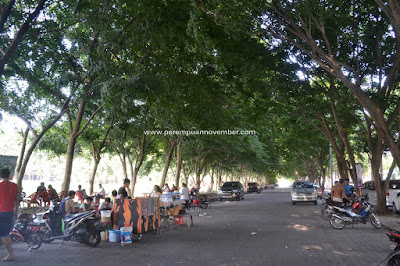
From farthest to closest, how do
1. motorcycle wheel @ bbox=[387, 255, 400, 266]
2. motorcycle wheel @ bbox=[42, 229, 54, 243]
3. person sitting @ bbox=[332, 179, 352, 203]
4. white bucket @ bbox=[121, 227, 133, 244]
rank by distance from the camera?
person sitting @ bbox=[332, 179, 352, 203]
white bucket @ bbox=[121, 227, 133, 244]
motorcycle wheel @ bbox=[42, 229, 54, 243]
motorcycle wheel @ bbox=[387, 255, 400, 266]

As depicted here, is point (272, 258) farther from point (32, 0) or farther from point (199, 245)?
point (32, 0)

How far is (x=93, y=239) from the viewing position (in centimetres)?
990

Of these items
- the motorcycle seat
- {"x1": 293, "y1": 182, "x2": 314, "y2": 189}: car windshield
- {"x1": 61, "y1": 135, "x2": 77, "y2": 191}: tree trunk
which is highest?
{"x1": 61, "y1": 135, "x2": 77, "y2": 191}: tree trunk

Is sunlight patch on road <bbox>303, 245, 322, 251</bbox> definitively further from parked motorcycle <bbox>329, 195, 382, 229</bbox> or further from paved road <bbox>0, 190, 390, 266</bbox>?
parked motorcycle <bbox>329, 195, 382, 229</bbox>

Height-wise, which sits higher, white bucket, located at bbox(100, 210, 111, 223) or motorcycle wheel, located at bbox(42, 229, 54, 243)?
white bucket, located at bbox(100, 210, 111, 223)

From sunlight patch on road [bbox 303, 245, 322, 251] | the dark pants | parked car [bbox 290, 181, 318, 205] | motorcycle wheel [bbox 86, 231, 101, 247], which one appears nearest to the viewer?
the dark pants

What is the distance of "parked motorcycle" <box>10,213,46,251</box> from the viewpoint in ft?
30.8

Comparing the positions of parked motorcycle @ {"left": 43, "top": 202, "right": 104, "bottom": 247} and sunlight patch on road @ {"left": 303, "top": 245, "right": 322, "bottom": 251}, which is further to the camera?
parked motorcycle @ {"left": 43, "top": 202, "right": 104, "bottom": 247}

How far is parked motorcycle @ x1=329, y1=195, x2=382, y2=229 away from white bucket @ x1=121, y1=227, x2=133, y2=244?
732 cm

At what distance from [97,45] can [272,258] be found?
1041 cm

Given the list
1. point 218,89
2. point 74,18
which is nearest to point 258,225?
point 218,89

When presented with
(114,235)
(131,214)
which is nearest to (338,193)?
(131,214)

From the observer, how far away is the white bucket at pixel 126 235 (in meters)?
10.2

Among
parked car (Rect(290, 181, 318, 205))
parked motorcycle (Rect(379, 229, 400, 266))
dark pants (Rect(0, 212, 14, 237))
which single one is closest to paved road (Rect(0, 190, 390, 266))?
dark pants (Rect(0, 212, 14, 237))
